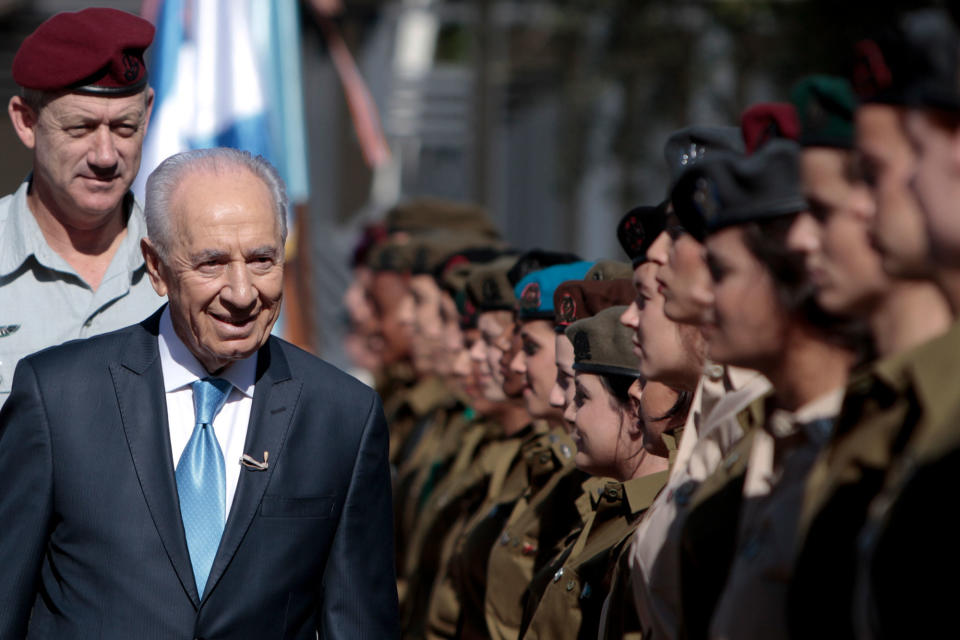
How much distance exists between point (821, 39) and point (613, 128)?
5371 millimetres

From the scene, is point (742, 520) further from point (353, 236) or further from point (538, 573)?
point (353, 236)

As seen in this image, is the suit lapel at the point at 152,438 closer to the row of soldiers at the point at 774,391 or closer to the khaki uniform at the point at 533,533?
the row of soldiers at the point at 774,391

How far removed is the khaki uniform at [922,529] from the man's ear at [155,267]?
201 cm

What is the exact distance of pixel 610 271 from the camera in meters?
4.99

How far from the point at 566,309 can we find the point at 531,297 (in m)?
0.55

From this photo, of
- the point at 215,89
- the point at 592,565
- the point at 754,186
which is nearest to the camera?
the point at 754,186

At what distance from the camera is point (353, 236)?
753 inches

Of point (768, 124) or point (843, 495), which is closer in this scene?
point (843, 495)

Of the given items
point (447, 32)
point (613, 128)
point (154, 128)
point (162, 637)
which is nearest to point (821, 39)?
point (613, 128)

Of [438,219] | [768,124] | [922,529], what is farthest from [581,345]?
[438,219]

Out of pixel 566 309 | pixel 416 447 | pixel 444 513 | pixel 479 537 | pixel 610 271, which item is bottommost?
pixel 416 447

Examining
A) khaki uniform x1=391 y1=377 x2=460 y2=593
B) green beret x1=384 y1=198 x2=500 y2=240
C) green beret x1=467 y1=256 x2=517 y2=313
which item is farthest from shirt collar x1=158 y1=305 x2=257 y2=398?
green beret x1=384 y1=198 x2=500 y2=240

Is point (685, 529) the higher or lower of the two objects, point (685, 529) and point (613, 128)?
the higher

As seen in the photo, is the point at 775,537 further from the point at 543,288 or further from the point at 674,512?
the point at 543,288
